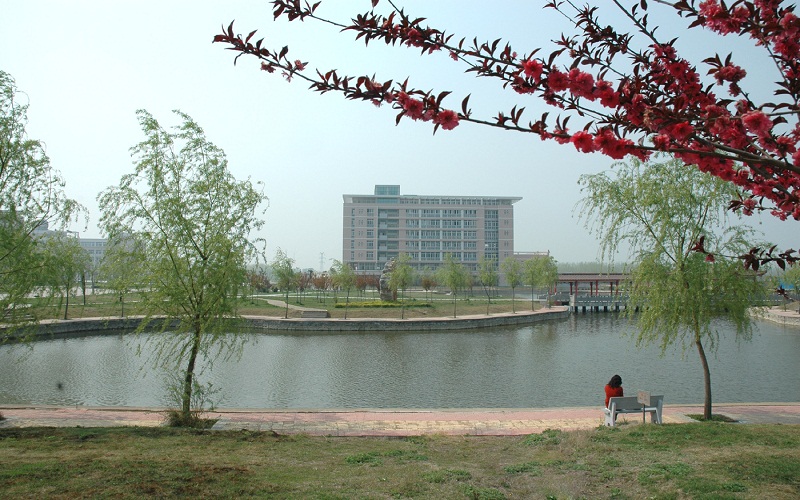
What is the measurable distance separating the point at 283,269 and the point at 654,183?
38.4 m

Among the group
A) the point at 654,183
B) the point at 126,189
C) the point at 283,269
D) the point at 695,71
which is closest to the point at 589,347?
the point at 654,183

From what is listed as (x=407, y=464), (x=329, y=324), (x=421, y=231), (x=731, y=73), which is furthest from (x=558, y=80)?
(x=421, y=231)

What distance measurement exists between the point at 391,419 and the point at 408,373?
7.96m

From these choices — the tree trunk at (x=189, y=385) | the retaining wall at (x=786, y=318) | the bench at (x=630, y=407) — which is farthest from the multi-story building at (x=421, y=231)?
the bench at (x=630, y=407)

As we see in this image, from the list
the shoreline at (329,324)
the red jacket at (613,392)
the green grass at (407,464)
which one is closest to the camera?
the green grass at (407,464)

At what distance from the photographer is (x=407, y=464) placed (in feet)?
23.5

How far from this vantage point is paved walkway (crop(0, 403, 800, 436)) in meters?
10.6

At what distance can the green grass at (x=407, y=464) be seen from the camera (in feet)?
18.8

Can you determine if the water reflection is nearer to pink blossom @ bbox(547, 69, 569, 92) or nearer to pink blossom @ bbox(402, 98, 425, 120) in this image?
pink blossom @ bbox(402, 98, 425, 120)

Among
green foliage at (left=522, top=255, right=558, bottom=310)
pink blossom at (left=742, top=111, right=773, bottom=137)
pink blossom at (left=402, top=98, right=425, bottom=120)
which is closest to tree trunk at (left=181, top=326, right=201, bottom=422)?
pink blossom at (left=402, top=98, right=425, bottom=120)

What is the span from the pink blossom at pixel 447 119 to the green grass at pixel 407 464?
13.3ft

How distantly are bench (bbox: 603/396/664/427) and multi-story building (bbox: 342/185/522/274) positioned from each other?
86.0 metres

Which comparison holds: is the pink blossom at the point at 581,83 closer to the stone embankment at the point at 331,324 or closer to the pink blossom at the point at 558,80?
the pink blossom at the point at 558,80

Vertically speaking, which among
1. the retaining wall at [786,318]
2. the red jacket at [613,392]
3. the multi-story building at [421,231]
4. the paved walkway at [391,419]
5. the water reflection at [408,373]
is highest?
the multi-story building at [421,231]
